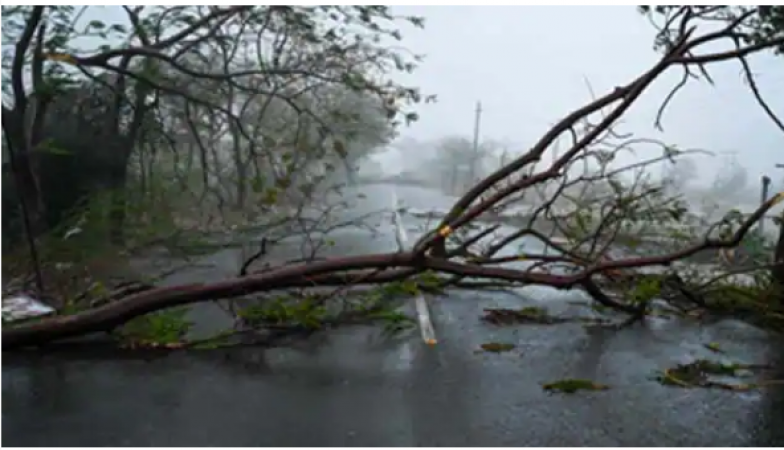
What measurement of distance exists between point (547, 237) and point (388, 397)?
207 cm

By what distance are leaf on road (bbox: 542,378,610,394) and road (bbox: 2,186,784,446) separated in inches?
2.2

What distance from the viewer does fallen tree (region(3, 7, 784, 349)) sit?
3639mm

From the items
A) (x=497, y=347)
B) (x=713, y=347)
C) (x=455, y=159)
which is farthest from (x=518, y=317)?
(x=455, y=159)

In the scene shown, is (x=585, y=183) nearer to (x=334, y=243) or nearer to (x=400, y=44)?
(x=334, y=243)

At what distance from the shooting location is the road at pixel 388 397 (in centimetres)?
271

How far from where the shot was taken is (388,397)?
3088mm

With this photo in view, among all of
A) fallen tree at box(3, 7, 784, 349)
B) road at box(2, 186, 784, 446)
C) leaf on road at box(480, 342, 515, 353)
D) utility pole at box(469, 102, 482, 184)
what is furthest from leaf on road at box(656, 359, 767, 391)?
utility pole at box(469, 102, 482, 184)

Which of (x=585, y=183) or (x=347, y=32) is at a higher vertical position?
(x=347, y=32)

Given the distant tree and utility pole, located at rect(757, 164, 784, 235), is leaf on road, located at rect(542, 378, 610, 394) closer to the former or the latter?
utility pole, located at rect(757, 164, 784, 235)

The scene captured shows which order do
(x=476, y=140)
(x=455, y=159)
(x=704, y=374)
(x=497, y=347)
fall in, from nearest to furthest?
(x=704, y=374)
(x=497, y=347)
(x=476, y=140)
(x=455, y=159)

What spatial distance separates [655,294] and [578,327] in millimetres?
504

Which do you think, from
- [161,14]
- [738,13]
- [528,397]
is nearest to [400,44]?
[161,14]

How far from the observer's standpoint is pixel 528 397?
3.13 m

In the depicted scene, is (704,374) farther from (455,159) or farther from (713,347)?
(455,159)
